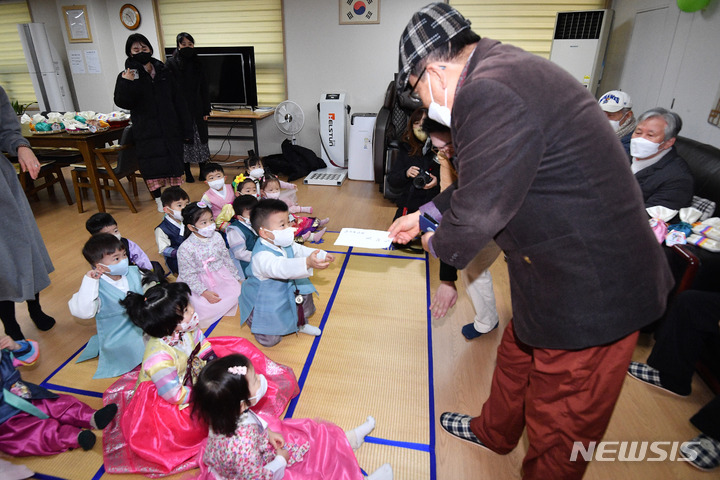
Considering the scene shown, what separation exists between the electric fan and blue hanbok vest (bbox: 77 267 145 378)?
153 inches

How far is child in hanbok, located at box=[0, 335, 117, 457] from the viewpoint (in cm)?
145

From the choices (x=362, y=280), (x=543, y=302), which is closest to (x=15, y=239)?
(x=362, y=280)

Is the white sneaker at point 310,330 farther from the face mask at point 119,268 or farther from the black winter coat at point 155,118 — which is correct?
the black winter coat at point 155,118

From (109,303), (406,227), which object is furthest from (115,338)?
(406,227)

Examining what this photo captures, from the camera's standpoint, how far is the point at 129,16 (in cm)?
557

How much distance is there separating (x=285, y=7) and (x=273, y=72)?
843 mm

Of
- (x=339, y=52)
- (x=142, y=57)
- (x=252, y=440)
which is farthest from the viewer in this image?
(x=339, y=52)

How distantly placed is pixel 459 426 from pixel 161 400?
1.20 meters

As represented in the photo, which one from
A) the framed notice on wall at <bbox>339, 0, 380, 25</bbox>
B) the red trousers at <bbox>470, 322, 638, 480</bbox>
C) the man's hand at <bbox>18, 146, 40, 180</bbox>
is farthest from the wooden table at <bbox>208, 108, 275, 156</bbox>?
the red trousers at <bbox>470, 322, 638, 480</bbox>

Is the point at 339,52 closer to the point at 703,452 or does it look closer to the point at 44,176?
the point at 44,176

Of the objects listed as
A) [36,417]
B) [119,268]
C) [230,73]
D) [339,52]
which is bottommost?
[36,417]

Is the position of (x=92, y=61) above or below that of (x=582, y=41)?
below

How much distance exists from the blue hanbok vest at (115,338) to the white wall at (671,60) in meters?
3.78

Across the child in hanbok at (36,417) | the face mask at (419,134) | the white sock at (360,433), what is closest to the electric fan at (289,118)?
the face mask at (419,134)
